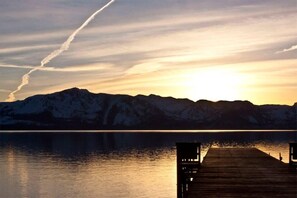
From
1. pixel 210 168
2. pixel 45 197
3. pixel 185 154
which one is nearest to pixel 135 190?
pixel 45 197

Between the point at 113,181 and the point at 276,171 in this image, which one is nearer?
the point at 276,171

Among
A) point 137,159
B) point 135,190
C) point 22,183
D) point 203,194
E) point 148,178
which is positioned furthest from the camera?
point 137,159

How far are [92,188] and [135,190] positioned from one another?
685 cm

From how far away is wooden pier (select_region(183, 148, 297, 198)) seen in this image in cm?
2208

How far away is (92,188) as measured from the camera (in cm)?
7706

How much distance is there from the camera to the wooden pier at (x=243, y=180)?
72.4 ft

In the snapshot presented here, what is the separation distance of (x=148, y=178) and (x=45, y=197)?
2432 centimetres

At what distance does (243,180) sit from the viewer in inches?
1054

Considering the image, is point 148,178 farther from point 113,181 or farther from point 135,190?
point 135,190

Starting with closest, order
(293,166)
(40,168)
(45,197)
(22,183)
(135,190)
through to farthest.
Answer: (293,166) → (45,197) → (135,190) → (22,183) → (40,168)

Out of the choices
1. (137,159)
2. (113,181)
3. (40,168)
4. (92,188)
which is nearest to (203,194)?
(92,188)

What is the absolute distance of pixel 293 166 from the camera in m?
34.2

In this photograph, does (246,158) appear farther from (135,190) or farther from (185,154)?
(135,190)

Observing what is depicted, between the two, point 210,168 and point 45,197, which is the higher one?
point 210,168
